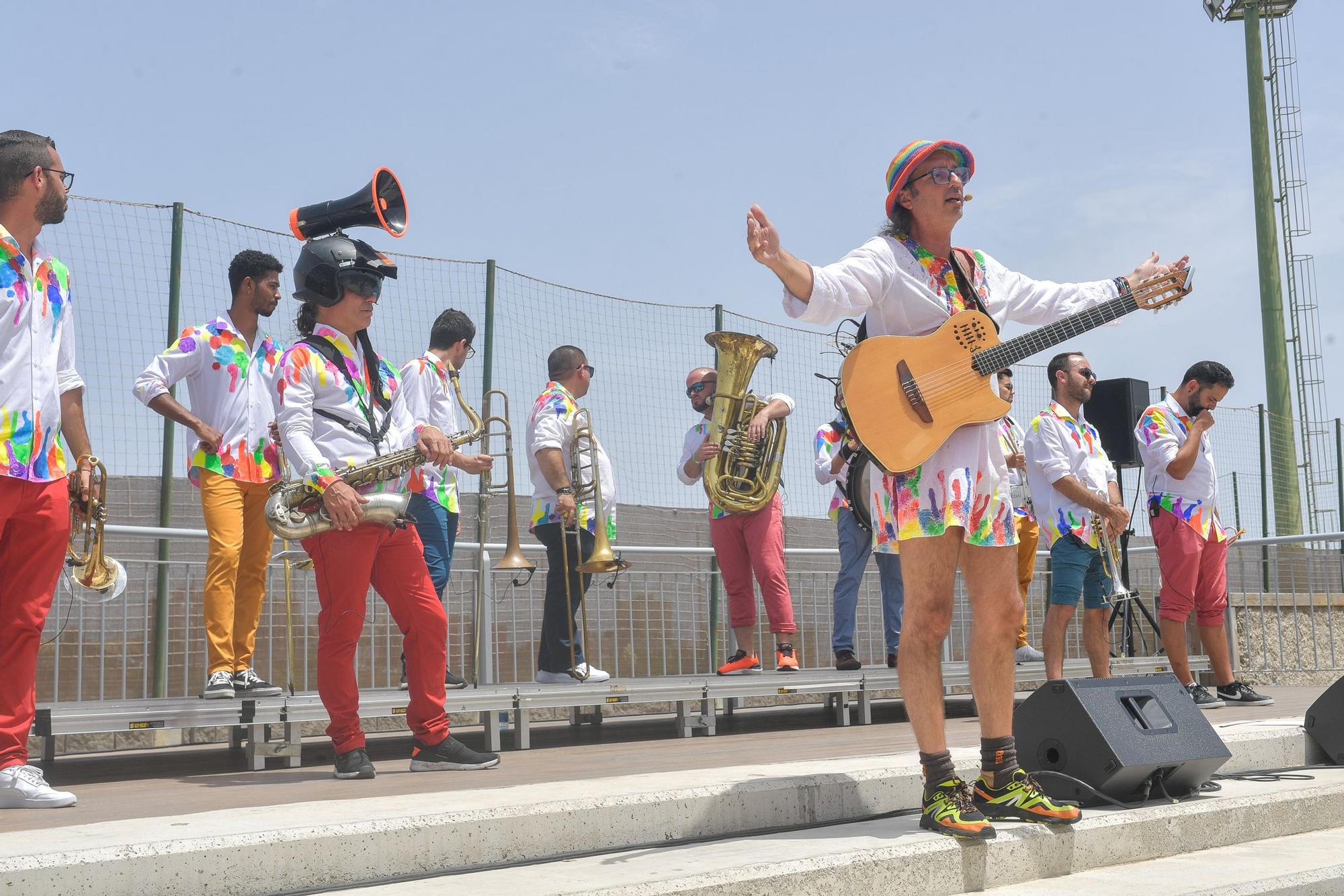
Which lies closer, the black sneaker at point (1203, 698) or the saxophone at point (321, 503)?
the saxophone at point (321, 503)

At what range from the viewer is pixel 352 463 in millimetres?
4785

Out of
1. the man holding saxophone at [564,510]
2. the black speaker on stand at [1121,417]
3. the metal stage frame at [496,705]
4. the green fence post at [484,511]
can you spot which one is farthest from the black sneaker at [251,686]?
the black speaker on stand at [1121,417]

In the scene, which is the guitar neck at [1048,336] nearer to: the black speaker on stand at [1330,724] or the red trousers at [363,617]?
the red trousers at [363,617]

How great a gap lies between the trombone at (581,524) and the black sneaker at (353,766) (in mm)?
2220

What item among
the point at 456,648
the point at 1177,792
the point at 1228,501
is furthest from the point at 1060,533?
the point at 1228,501

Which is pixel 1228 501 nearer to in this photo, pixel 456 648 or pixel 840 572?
pixel 840 572

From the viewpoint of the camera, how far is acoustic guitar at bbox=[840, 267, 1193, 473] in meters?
3.75

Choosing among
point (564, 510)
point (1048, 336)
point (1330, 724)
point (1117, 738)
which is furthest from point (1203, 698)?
point (1048, 336)

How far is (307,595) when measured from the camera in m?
7.63

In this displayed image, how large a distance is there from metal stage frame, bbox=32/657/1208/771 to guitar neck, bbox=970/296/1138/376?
6.97 feet

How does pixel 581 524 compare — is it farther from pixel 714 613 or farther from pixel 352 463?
pixel 352 463

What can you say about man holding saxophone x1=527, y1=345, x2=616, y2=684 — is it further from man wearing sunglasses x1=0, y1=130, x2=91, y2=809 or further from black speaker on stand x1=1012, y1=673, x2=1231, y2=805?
man wearing sunglasses x1=0, y1=130, x2=91, y2=809

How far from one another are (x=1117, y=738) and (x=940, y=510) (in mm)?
1040

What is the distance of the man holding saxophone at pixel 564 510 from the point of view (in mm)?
7113
